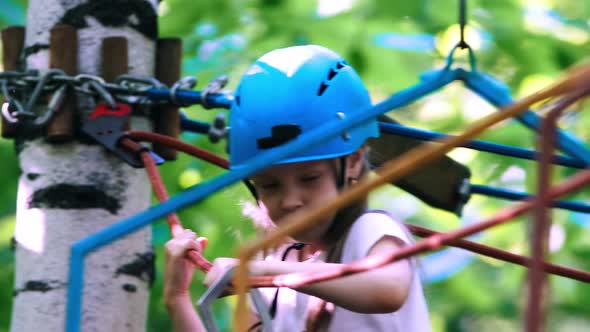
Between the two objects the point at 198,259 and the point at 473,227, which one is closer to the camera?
the point at 473,227

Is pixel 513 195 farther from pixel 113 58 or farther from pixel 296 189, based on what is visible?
pixel 113 58

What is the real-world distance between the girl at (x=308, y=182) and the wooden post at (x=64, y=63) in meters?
0.31

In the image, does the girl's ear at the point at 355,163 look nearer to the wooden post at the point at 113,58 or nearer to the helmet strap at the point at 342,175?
the helmet strap at the point at 342,175

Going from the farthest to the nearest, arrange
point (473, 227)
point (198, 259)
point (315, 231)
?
point (315, 231)
point (198, 259)
point (473, 227)

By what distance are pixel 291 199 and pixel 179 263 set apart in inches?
9.0

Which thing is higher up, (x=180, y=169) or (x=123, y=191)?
(x=123, y=191)

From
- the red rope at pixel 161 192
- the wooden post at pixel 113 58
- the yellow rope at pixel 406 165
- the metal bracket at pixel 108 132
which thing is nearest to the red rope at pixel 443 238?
the yellow rope at pixel 406 165

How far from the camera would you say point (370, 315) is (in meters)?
1.80

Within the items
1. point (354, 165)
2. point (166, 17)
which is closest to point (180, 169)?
point (166, 17)

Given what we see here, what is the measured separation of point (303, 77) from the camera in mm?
1943

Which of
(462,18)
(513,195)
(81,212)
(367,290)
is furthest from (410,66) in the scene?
(462,18)

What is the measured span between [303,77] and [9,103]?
561mm

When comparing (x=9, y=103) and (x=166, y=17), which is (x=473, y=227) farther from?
(x=166, y=17)

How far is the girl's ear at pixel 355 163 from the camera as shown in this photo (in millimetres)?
2016
